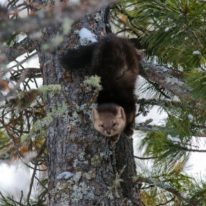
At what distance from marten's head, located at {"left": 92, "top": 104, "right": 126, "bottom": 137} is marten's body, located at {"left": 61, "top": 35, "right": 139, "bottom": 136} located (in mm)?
22

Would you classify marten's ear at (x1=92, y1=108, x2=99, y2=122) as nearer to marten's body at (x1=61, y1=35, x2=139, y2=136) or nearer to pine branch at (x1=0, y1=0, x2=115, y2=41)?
marten's body at (x1=61, y1=35, x2=139, y2=136)

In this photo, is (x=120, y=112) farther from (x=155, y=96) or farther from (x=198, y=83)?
(x=198, y=83)

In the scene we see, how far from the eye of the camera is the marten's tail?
300cm

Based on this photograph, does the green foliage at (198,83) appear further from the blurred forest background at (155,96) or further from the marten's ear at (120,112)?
the marten's ear at (120,112)

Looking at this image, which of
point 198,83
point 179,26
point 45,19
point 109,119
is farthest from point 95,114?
point 45,19

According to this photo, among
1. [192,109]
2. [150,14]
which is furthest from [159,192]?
[150,14]

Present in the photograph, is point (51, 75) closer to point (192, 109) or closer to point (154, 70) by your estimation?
point (154, 70)

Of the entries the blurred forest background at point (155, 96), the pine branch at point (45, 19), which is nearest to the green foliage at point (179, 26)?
the blurred forest background at point (155, 96)

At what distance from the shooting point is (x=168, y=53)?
9.93ft

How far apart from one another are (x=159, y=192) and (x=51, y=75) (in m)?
1.31

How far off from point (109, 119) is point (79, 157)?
468 mm

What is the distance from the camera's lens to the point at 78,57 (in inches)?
118

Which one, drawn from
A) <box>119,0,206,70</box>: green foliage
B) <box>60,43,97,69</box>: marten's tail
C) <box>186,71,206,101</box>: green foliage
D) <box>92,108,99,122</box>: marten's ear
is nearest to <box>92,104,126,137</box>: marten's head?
<box>92,108,99,122</box>: marten's ear

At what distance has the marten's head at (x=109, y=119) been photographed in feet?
9.79
